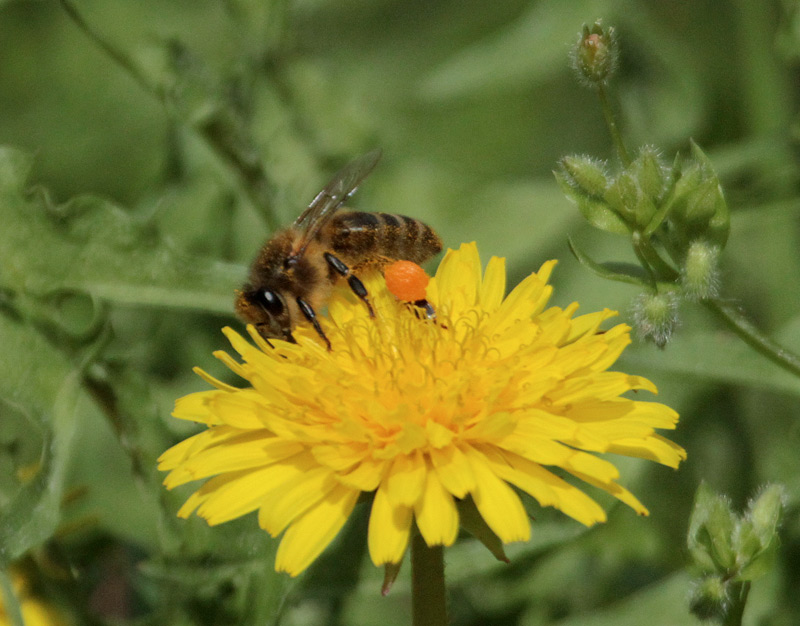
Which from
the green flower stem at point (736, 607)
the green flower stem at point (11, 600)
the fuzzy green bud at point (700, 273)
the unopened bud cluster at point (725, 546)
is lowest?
the green flower stem at point (736, 607)

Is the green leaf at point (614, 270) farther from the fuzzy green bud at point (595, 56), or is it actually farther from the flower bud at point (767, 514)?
the flower bud at point (767, 514)

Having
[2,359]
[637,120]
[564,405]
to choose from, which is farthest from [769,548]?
[637,120]

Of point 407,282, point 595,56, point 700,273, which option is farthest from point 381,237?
point 700,273

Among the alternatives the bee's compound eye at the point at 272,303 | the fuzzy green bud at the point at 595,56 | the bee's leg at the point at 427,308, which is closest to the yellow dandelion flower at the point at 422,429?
the bee's leg at the point at 427,308

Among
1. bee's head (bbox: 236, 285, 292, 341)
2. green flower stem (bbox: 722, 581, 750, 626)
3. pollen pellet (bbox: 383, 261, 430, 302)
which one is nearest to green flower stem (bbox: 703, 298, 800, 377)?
green flower stem (bbox: 722, 581, 750, 626)

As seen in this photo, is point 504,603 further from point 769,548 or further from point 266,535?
point 769,548

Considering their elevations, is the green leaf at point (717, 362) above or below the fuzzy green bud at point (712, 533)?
above
